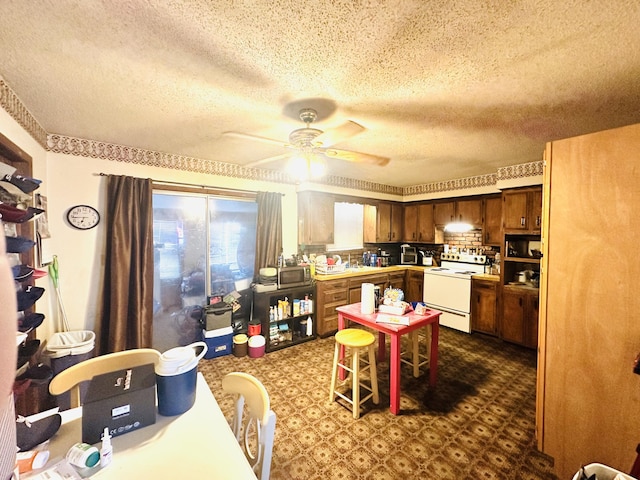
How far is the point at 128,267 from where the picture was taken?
2.90 metres

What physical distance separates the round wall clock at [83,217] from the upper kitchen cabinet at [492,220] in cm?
524

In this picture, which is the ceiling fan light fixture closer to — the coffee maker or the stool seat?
the stool seat

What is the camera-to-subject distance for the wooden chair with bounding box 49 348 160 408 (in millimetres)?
1431

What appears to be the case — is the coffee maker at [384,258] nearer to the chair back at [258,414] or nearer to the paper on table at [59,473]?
the chair back at [258,414]

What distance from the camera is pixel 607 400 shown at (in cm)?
156

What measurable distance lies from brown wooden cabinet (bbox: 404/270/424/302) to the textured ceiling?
2.91 metres

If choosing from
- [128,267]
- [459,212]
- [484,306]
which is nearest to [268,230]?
[128,267]

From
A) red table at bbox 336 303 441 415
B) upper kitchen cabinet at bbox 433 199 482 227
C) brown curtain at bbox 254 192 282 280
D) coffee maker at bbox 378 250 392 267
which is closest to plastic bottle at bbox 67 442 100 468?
red table at bbox 336 303 441 415

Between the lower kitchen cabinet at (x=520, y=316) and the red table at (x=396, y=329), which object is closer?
the red table at (x=396, y=329)

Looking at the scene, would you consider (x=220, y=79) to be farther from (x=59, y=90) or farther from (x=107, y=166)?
(x=107, y=166)

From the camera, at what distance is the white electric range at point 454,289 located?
4.08 m

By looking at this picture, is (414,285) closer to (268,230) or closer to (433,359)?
(433,359)

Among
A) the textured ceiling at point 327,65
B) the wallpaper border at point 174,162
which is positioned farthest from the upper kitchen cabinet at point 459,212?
the textured ceiling at point 327,65

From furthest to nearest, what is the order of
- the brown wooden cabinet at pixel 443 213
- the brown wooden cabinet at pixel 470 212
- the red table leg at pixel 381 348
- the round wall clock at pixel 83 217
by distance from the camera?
the brown wooden cabinet at pixel 443 213
the brown wooden cabinet at pixel 470 212
the red table leg at pixel 381 348
the round wall clock at pixel 83 217
